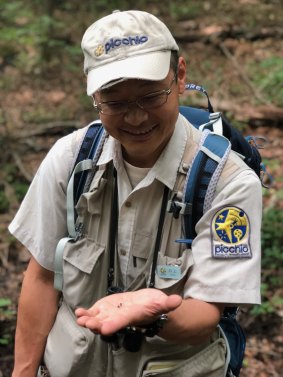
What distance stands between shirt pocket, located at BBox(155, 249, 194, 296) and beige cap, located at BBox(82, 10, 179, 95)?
0.72 meters

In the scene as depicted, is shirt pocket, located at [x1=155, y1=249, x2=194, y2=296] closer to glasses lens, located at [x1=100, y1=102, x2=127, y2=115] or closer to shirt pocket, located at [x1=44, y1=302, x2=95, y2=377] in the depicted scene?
shirt pocket, located at [x1=44, y1=302, x2=95, y2=377]

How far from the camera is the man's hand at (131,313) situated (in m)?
1.79

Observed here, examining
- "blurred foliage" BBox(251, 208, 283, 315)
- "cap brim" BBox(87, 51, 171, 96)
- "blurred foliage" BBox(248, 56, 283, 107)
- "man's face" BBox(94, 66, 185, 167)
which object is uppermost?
"cap brim" BBox(87, 51, 171, 96)

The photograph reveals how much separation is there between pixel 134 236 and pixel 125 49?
2.51 feet

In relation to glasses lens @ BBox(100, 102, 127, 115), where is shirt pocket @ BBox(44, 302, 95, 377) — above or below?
below

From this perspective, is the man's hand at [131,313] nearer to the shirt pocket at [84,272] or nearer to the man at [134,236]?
the man at [134,236]

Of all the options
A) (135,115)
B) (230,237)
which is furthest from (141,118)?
(230,237)

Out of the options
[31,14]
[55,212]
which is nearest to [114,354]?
[55,212]

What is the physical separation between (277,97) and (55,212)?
241 inches

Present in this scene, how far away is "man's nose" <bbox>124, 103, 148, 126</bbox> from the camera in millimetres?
2137

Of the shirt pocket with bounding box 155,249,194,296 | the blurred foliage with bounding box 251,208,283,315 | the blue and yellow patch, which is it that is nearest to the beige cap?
the blue and yellow patch

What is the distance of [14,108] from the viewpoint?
8359mm

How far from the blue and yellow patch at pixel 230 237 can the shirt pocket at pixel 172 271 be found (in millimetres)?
131

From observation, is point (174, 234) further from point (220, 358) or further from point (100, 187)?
point (220, 358)
